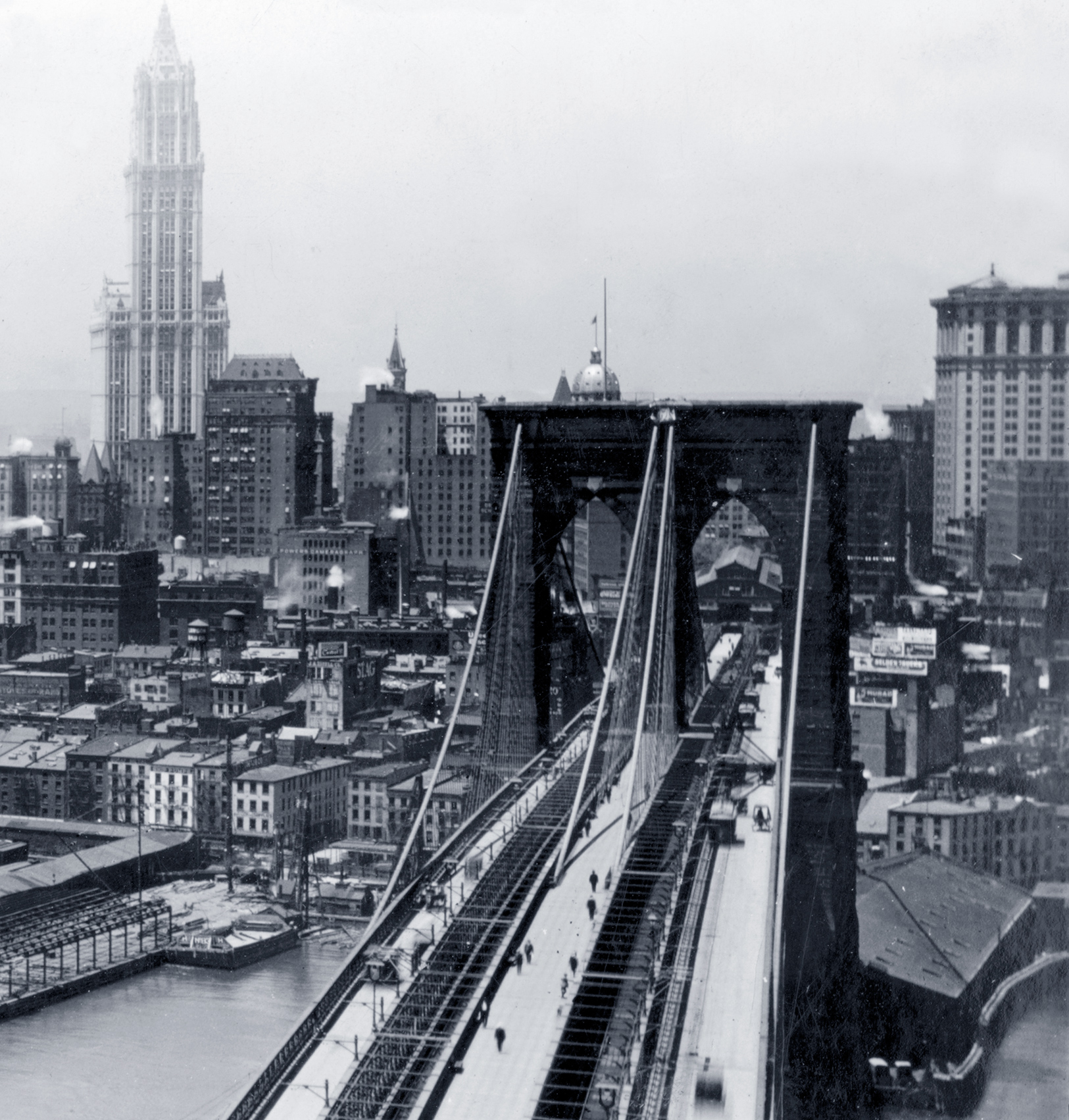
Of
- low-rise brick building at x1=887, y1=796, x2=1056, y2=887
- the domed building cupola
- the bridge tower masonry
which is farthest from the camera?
the domed building cupola

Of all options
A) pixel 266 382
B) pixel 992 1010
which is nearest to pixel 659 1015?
pixel 992 1010

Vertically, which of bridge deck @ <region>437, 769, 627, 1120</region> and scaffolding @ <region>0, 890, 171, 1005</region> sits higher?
bridge deck @ <region>437, 769, 627, 1120</region>

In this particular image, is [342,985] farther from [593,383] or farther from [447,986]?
[593,383]

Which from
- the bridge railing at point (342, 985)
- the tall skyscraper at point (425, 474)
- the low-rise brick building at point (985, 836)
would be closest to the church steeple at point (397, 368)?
the tall skyscraper at point (425, 474)

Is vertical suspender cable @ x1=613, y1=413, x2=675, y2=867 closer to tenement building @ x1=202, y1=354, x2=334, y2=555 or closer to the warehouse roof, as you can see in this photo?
the warehouse roof

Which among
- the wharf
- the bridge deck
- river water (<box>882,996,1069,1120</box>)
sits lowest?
river water (<box>882,996,1069,1120</box>)

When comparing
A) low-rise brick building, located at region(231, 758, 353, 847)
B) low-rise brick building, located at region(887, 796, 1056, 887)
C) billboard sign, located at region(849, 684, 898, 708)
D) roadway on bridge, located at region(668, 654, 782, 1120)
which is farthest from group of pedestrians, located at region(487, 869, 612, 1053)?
billboard sign, located at region(849, 684, 898, 708)

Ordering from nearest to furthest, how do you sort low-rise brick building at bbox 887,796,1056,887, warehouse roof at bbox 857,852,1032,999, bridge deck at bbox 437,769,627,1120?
bridge deck at bbox 437,769,627,1120
warehouse roof at bbox 857,852,1032,999
low-rise brick building at bbox 887,796,1056,887
